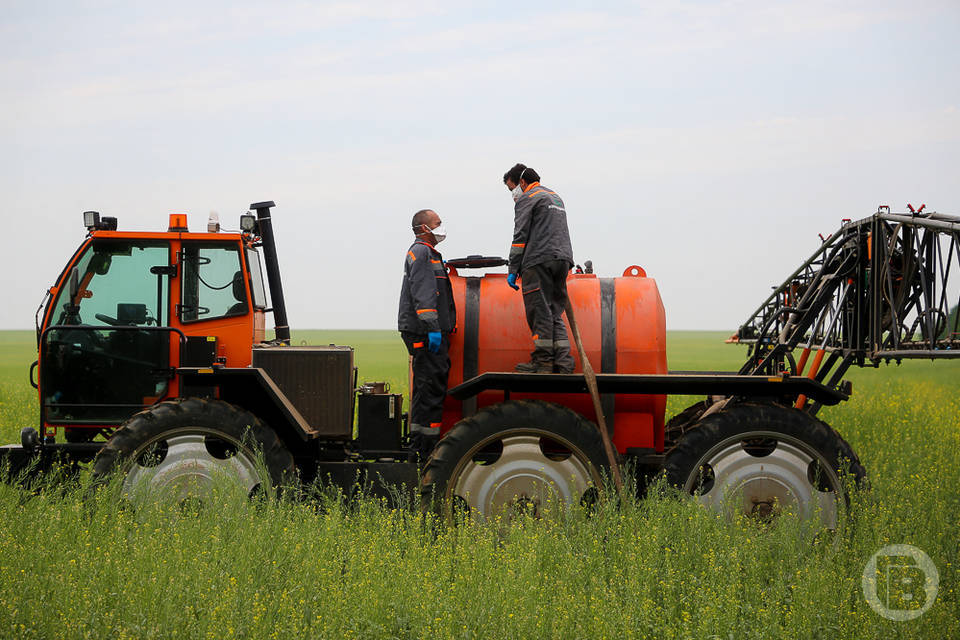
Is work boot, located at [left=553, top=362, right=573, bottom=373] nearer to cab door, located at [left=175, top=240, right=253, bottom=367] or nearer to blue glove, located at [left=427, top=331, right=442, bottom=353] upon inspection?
blue glove, located at [left=427, top=331, right=442, bottom=353]

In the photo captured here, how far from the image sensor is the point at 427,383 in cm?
698

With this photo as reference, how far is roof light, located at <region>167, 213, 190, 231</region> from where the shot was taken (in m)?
7.43

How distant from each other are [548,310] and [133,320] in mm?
3873

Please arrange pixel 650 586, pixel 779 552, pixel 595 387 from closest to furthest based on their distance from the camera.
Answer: pixel 650 586
pixel 779 552
pixel 595 387

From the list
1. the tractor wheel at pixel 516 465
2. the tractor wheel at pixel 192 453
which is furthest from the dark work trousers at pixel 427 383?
the tractor wheel at pixel 192 453

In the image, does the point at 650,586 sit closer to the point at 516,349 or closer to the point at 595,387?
the point at 595,387

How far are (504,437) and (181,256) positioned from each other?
3457 millimetres

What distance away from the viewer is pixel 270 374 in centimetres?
728

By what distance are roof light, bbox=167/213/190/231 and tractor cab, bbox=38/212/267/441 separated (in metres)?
0.07

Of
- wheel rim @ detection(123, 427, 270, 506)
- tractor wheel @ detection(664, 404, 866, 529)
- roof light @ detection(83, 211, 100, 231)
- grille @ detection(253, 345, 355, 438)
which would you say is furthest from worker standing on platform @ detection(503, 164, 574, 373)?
roof light @ detection(83, 211, 100, 231)

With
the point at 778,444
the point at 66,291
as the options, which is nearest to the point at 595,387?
the point at 778,444

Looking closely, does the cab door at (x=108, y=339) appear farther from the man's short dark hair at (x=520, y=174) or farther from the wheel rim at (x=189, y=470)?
the man's short dark hair at (x=520, y=174)

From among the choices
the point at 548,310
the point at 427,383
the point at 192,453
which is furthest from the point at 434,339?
the point at 192,453

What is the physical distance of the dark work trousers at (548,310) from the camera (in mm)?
6734
